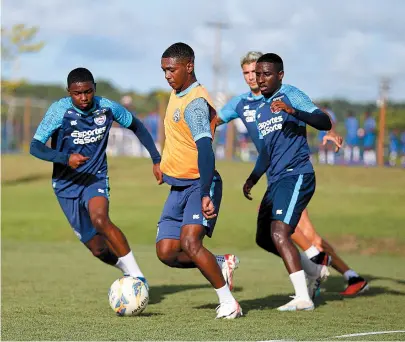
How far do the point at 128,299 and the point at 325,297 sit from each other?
121 inches

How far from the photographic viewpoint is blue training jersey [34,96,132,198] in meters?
10.7

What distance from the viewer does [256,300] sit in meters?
11.0

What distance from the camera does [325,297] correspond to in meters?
11.4

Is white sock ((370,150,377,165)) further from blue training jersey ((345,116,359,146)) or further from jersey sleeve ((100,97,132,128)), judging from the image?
jersey sleeve ((100,97,132,128))

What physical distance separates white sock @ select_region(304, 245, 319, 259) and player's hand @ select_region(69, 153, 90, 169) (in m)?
3.03

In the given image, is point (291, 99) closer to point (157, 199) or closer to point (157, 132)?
point (157, 199)

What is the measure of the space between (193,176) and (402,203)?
17.1 metres

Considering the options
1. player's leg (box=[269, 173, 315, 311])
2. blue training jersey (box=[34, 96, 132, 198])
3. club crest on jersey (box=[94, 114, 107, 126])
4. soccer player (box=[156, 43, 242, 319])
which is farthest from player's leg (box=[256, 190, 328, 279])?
club crest on jersey (box=[94, 114, 107, 126])

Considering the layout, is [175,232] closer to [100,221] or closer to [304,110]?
[100,221]

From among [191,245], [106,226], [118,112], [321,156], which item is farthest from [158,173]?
[321,156]

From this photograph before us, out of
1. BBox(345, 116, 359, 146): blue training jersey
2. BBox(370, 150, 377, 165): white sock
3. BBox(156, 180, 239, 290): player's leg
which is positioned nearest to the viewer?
BBox(156, 180, 239, 290): player's leg

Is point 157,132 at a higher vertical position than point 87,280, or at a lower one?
higher

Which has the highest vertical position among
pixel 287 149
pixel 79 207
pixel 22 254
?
pixel 287 149

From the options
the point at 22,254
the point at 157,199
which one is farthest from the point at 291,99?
the point at 157,199
